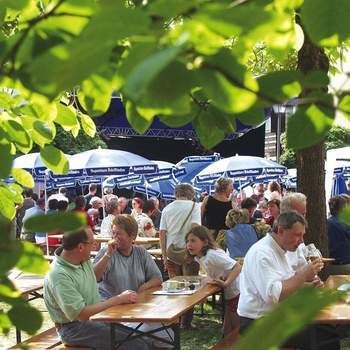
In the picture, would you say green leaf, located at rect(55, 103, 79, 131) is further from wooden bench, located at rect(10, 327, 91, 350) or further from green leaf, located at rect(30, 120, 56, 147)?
wooden bench, located at rect(10, 327, 91, 350)

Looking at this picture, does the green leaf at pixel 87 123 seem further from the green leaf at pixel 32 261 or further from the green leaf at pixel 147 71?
the green leaf at pixel 147 71

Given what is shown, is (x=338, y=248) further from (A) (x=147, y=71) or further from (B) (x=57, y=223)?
(A) (x=147, y=71)

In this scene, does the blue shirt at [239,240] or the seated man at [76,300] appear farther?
the blue shirt at [239,240]

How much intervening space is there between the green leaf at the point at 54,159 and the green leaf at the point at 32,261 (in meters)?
1.02

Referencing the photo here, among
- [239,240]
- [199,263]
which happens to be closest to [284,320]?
[199,263]

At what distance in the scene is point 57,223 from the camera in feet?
3.37

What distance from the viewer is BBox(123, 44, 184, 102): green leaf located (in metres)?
0.64

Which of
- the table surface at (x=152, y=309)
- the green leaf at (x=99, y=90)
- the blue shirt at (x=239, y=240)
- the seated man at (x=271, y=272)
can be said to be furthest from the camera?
the blue shirt at (x=239, y=240)

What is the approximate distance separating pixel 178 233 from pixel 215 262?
6.77 feet

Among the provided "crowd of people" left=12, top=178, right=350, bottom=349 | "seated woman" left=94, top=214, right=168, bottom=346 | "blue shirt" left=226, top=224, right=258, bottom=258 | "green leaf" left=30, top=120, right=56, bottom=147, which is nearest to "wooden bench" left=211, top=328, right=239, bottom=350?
"crowd of people" left=12, top=178, right=350, bottom=349

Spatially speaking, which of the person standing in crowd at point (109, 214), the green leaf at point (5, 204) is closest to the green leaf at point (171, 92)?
the green leaf at point (5, 204)

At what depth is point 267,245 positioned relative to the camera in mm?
5543

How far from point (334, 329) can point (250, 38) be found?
520cm

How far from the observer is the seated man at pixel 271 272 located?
5.20 meters
